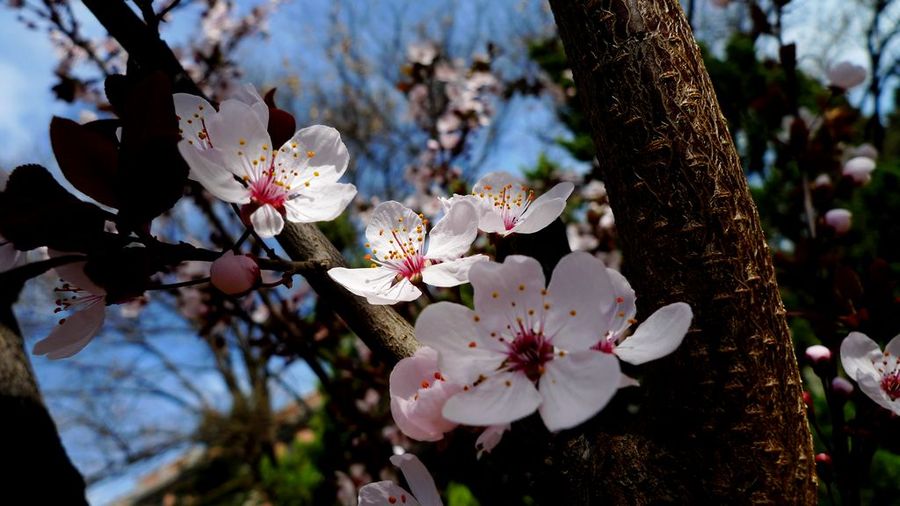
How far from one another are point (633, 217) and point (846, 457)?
60 centimetres

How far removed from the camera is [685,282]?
65 centimetres

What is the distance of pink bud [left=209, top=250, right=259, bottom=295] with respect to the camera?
57cm

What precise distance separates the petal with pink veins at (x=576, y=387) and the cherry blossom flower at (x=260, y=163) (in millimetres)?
310

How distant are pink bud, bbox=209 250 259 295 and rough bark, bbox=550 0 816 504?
38cm

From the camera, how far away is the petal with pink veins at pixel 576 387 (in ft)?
1.45

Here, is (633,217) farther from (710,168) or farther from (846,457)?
(846,457)

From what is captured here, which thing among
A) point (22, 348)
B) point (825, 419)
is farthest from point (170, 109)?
point (825, 419)

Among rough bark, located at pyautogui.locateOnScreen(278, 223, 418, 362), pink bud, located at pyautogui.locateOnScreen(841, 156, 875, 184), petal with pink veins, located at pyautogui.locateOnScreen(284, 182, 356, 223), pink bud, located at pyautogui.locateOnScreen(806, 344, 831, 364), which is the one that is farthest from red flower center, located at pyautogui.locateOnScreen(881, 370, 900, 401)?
pink bud, located at pyautogui.locateOnScreen(841, 156, 875, 184)

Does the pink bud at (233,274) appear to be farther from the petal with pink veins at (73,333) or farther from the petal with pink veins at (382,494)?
the petal with pink veins at (382,494)

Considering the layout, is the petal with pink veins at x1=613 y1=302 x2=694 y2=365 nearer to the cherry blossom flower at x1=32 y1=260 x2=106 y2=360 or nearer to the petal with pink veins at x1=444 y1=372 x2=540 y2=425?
the petal with pink veins at x1=444 y1=372 x2=540 y2=425

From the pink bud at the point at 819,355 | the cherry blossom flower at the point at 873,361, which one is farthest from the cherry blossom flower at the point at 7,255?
the pink bud at the point at 819,355

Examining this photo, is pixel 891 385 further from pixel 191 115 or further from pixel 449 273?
pixel 191 115

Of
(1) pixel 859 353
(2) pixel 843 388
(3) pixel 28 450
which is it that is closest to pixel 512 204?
(1) pixel 859 353

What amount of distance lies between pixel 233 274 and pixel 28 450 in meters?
0.60
